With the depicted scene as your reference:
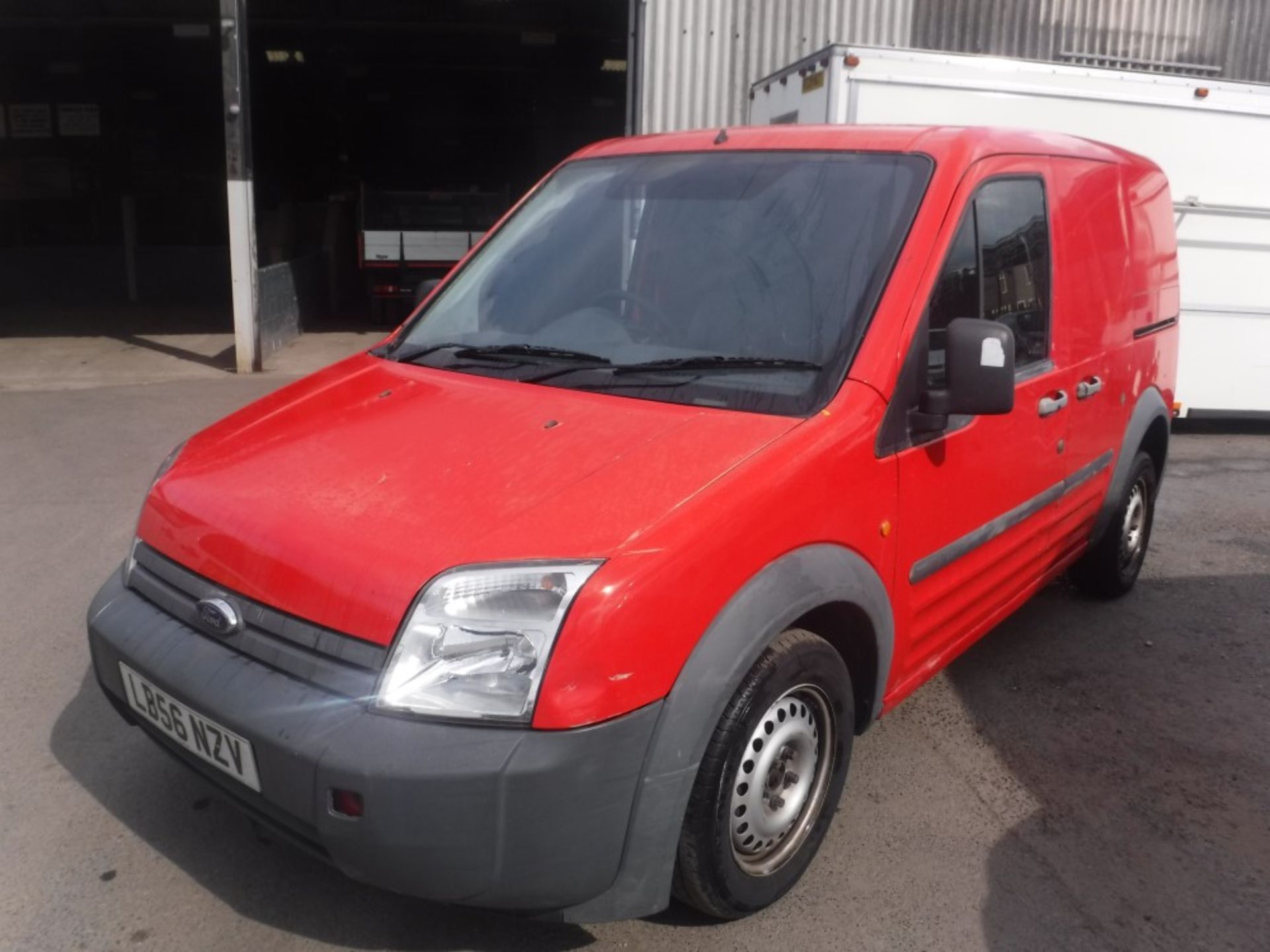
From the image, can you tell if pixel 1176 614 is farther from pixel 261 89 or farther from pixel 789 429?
pixel 261 89

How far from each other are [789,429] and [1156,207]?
296cm

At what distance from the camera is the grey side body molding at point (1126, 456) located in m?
4.38

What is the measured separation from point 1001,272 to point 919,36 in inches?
335

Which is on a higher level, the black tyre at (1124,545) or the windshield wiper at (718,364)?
the windshield wiper at (718,364)

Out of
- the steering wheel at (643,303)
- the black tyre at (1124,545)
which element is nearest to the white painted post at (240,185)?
the steering wheel at (643,303)

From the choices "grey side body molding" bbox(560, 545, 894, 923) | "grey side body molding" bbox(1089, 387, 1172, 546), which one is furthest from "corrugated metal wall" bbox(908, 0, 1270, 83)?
"grey side body molding" bbox(560, 545, 894, 923)

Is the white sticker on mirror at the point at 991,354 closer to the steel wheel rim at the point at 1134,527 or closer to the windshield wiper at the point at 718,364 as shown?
the windshield wiper at the point at 718,364

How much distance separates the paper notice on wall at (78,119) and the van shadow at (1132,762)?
17.0 m

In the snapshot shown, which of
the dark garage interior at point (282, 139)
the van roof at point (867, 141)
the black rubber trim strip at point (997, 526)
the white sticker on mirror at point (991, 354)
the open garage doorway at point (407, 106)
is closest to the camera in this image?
the white sticker on mirror at point (991, 354)

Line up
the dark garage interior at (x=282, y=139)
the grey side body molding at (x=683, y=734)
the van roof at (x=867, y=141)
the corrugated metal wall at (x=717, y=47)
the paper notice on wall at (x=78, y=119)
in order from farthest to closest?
the paper notice on wall at (x=78, y=119) → the dark garage interior at (x=282, y=139) → the corrugated metal wall at (x=717, y=47) → the van roof at (x=867, y=141) → the grey side body molding at (x=683, y=734)

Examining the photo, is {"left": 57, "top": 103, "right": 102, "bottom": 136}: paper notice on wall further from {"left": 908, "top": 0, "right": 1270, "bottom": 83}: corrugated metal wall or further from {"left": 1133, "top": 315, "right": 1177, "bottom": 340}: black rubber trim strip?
{"left": 1133, "top": 315, "right": 1177, "bottom": 340}: black rubber trim strip

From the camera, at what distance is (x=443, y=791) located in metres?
2.08

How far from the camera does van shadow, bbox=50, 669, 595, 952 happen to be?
2.63 m

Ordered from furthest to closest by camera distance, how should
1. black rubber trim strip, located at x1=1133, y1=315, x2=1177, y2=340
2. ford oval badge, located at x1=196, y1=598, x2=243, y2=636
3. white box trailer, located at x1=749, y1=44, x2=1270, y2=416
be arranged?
white box trailer, located at x1=749, y1=44, x2=1270, y2=416
black rubber trim strip, located at x1=1133, y1=315, x2=1177, y2=340
ford oval badge, located at x1=196, y1=598, x2=243, y2=636
